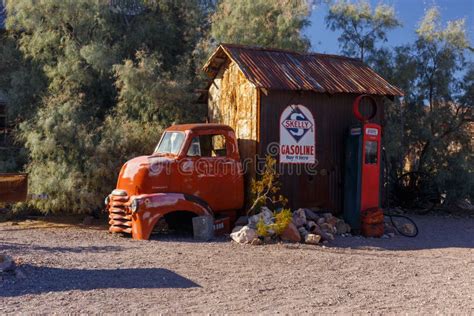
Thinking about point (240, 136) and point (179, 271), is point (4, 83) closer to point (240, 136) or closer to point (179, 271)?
point (240, 136)

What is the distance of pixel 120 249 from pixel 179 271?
6.33 feet

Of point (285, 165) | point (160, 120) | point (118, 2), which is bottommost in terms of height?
point (285, 165)

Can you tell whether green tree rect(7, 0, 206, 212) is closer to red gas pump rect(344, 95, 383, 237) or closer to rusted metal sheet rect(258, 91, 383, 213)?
rusted metal sheet rect(258, 91, 383, 213)

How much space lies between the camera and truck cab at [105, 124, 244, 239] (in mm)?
10273

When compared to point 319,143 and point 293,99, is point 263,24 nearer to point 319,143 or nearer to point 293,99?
point 293,99

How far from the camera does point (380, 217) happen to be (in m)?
11.7

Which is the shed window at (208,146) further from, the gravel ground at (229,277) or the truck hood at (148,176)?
the gravel ground at (229,277)

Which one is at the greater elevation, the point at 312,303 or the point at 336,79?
the point at 336,79

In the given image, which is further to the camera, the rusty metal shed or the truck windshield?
the rusty metal shed

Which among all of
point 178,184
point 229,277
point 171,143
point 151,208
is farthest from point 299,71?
point 229,277

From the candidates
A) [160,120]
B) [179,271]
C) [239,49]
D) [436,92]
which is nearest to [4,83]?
[160,120]

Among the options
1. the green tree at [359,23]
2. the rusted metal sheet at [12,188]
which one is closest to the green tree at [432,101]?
the green tree at [359,23]

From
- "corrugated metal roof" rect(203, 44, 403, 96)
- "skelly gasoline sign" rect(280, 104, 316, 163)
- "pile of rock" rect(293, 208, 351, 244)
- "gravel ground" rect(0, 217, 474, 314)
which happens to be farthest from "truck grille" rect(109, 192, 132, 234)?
"corrugated metal roof" rect(203, 44, 403, 96)

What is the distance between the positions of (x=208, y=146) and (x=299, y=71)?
273 cm
